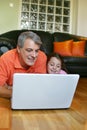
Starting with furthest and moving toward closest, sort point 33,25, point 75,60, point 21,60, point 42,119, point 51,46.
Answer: point 33,25 < point 51,46 < point 75,60 < point 21,60 < point 42,119

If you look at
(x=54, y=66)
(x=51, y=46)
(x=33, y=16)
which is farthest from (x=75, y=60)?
(x=33, y=16)

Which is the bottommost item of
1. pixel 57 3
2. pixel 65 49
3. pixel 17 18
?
pixel 65 49

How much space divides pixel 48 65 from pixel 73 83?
2.22 feet

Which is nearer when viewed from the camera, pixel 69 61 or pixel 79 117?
pixel 79 117

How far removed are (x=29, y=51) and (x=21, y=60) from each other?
0.19m

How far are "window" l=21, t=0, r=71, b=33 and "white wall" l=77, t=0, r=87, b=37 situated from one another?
348mm

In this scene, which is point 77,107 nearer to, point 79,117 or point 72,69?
point 79,117

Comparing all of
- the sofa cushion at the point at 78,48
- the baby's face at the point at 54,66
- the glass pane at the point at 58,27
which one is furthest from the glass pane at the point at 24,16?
the baby's face at the point at 54,66

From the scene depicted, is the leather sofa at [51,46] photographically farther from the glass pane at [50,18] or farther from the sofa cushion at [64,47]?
the glass pane at [50,18]

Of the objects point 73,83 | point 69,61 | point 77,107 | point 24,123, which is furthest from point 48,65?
point 69,61

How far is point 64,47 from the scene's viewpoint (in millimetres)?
4746

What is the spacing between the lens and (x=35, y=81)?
1.45 m

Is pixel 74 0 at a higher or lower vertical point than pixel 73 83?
higher

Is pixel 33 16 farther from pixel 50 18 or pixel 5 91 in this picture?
pixel 5 91
